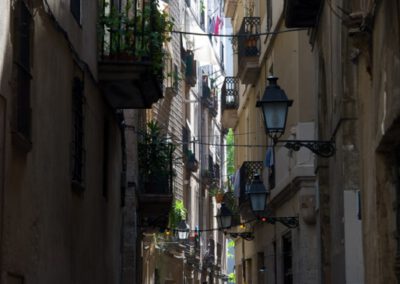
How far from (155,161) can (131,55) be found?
741 centimetres

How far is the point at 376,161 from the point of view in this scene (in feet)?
30.7

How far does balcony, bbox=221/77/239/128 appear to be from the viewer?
3528cm

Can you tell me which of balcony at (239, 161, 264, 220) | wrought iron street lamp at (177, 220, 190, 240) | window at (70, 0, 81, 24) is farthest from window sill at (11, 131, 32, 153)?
wrought iron street lamp at (177, 220, 190, 240)

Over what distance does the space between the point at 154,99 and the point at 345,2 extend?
5862mm

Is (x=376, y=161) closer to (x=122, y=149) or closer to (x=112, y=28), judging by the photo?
(x=112, y=28)

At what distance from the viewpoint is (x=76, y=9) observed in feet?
44.4

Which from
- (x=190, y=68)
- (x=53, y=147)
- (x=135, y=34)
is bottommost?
(x=53, y=147)

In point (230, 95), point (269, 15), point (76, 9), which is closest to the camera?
point (76, 9)

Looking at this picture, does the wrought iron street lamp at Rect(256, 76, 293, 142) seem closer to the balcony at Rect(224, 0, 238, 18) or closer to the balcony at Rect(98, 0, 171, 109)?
the balcony at Rect(98, 0, 171, 109)

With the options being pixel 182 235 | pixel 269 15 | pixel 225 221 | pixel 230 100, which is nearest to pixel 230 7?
pixel 230 100

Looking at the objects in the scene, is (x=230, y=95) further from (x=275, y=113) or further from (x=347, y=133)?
(x=347, y=133)

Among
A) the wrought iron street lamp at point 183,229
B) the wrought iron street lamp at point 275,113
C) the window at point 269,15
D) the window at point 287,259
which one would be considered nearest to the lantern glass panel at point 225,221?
the window at point 287,259

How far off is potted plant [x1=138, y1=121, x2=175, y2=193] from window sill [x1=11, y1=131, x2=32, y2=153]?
41.8 ft

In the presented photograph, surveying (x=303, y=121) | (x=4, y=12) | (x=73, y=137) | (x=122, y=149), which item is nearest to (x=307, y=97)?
(x=303, y=121)
